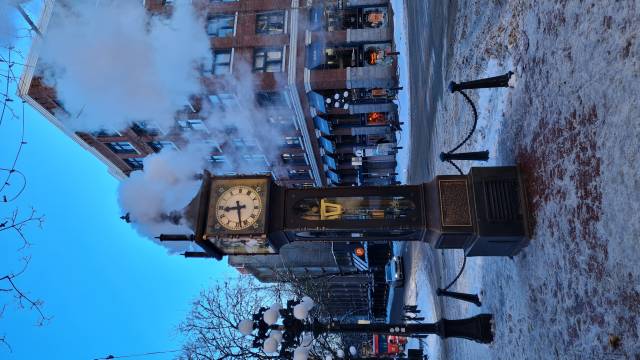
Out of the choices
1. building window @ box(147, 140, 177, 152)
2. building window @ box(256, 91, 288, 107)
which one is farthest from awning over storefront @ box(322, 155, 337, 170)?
building window @ box(147, 140, 177, 152)

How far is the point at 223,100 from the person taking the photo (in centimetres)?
2342

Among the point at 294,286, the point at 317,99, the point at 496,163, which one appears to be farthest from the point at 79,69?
the point at 496,163

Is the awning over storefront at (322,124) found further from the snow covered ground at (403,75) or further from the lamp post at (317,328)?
the lamp post at (317,328)

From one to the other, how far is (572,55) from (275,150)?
23.9 meters

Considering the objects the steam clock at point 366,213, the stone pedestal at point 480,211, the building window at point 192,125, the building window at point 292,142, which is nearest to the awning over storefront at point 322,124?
the building window at point 292,142

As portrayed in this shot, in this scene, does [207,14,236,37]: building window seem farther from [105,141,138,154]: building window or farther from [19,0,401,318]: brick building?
[105,141,138,154]: building window

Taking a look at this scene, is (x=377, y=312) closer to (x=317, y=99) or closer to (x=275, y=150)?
(x=275, y=150)

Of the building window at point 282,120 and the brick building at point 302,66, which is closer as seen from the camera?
the brick building at point 302,66

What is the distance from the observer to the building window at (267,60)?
22.6m

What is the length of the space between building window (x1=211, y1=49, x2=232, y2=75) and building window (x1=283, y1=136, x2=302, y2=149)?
5.61 meters

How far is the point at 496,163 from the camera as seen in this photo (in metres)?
7.21

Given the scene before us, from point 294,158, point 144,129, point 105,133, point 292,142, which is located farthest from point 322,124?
point 105,133

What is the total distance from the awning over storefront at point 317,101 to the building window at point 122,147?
1227 centimetres

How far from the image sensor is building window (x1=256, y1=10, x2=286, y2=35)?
2280 centimetres
